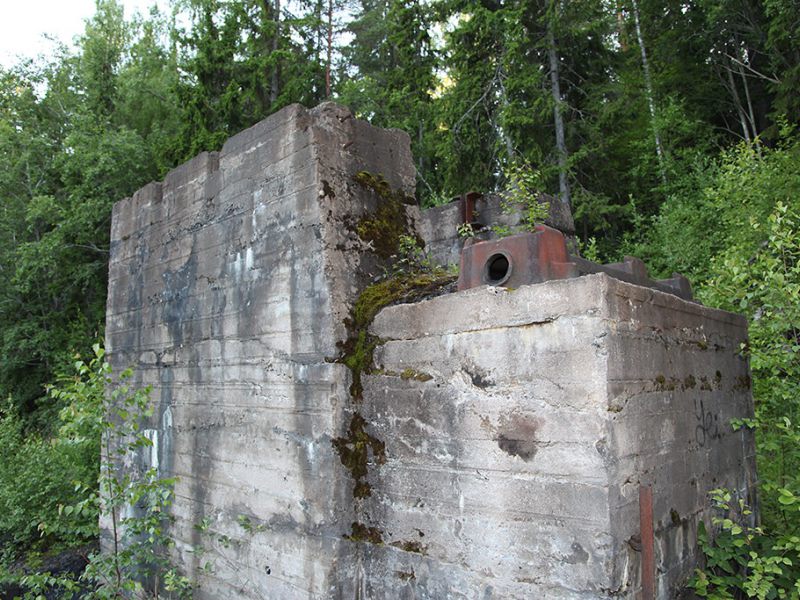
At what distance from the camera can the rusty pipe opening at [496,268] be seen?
10.5 feet

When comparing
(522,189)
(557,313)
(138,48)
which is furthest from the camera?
(138,48)

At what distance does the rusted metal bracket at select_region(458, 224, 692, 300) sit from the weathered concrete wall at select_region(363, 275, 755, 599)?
125 mm

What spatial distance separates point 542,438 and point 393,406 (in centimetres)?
103

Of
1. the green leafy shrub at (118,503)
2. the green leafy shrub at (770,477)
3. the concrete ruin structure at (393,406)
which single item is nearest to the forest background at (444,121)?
the green leafy shrub at (118,503)

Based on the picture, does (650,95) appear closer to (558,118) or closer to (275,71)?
(558,118)

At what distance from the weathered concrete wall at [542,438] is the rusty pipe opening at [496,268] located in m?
0.14

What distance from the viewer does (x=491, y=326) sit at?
10.2 ft

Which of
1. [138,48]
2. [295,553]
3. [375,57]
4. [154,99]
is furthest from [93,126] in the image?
[295,553]

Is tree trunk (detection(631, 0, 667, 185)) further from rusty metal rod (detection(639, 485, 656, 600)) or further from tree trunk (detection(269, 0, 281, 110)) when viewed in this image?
rusty metal rod (detection(639, 485, 656, 600))

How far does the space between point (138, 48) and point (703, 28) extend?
17.6 m

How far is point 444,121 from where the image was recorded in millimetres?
13453

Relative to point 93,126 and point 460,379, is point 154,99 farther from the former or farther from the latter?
point 460,379

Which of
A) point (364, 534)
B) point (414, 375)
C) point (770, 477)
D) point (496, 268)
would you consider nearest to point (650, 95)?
point (770, 477)

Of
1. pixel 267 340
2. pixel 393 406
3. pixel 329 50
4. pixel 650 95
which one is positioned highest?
pixel 329 50
